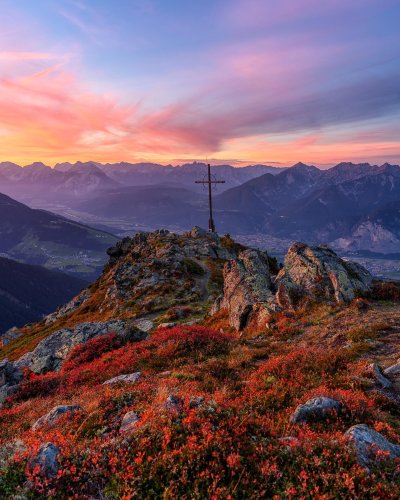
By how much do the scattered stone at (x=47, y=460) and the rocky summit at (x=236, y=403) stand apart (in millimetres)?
27

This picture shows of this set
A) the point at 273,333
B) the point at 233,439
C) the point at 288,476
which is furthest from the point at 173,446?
the point at 273,333

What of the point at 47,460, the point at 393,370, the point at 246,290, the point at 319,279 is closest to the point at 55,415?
the point at 47,460

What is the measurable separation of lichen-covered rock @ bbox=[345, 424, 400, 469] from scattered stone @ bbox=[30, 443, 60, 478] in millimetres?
7145

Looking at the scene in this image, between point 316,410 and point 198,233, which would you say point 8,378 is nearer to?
point 316,410

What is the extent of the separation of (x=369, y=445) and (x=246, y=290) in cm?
2165

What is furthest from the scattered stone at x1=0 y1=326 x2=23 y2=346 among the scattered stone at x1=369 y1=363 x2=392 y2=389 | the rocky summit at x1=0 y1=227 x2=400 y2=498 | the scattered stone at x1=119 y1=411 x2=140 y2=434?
the scattered stone at x1=369 y1=363 x2=392 y2=389

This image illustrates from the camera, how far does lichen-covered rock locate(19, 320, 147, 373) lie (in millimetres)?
27178

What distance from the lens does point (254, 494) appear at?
679cm

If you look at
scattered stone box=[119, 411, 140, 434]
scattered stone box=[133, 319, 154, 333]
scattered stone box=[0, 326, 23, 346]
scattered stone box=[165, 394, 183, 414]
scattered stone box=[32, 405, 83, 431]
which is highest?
scattered stone box=[165, 394, 183, 414]

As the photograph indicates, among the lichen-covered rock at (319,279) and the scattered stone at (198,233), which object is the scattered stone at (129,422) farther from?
the scattered stone at (198,233)

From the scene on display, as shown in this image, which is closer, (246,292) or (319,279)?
(319,279)

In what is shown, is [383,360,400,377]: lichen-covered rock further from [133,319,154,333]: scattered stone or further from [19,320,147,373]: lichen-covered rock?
[133,319,154,333]: scattered stone

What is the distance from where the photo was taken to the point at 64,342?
101 feet

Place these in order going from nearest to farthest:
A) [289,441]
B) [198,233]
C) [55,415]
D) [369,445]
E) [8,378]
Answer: [369,445] < [289,441] < [55,415] < [8,378] < [198,233]
